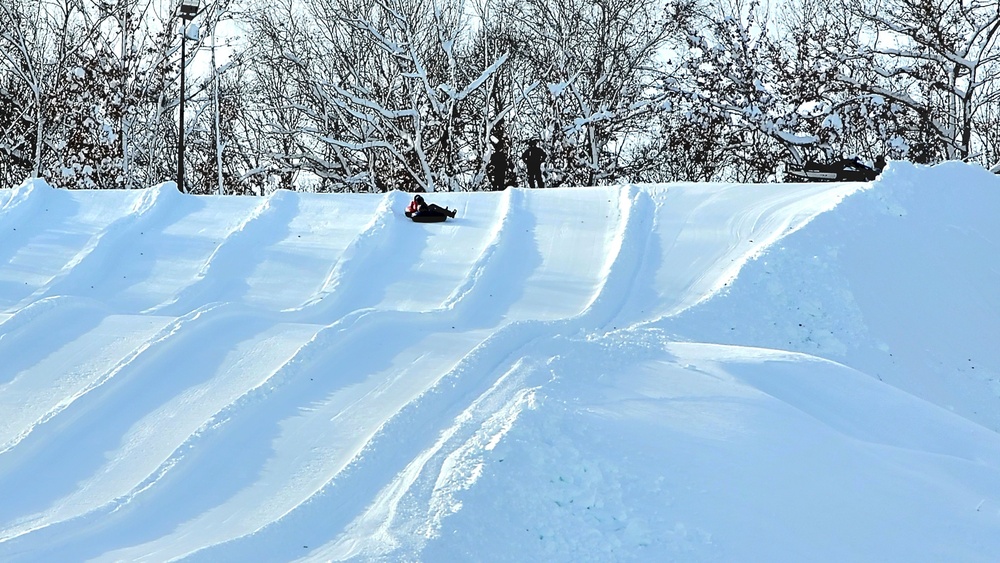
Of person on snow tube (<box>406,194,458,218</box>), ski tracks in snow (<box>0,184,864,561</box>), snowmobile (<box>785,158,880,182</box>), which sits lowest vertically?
ski tracks in snow (<box>0,184,864,561</box>)

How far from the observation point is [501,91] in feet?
79.5

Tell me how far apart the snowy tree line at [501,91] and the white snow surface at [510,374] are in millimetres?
10217

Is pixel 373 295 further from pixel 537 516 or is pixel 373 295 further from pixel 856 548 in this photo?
pixel 856 548

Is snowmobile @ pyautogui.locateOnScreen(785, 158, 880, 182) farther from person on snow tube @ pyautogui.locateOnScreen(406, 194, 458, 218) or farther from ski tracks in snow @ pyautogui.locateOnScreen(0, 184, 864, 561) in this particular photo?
person on snow tube @ pyautogui.locateOnScreen(406, 194, 458, 218)

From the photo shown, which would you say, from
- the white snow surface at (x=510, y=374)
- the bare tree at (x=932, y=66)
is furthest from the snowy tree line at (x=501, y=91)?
the white snow surface at (x=510, y=374)

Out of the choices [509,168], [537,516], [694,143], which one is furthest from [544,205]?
[509,168]

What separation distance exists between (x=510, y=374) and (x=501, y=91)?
19.1m

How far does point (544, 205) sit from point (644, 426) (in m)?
5.71

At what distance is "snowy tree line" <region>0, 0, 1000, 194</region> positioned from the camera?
760 inches

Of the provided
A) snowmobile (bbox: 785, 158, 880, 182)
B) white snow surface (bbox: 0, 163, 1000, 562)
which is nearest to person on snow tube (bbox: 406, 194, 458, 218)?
white snow surface (bbox: 0, 163, 1000, 562)

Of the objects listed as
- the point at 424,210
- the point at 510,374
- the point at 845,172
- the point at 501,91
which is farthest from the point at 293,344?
the point at 501,91

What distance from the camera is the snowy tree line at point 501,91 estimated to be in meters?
19.3

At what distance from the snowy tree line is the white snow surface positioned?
10217 millimetres

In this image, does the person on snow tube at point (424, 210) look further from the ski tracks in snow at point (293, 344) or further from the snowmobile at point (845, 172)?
the snowmobile at point (845, 172)
